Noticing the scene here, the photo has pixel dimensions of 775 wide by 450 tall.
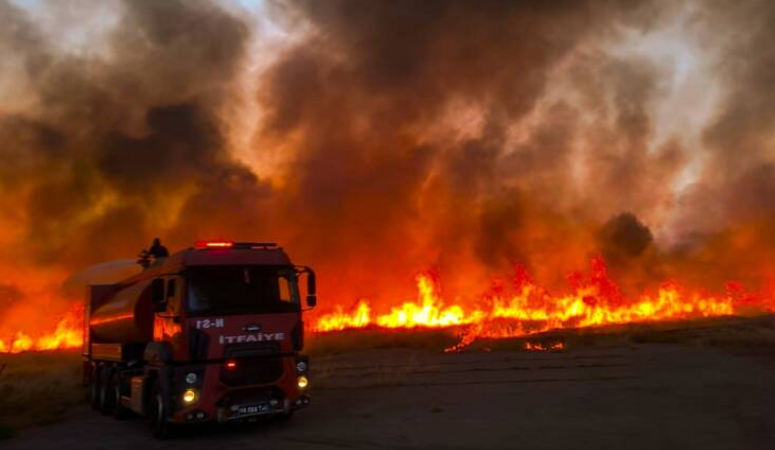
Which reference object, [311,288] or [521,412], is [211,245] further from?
[521,412]

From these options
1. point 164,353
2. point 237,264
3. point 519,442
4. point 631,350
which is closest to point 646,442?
point 519,442

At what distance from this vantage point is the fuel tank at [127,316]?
15547 mm

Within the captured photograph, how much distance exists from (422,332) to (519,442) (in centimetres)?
3639

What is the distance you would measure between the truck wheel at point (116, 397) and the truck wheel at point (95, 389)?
1.50 meters

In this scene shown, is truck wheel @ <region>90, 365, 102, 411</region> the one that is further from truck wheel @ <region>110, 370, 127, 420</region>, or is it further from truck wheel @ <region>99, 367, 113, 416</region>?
truck wheel @ <region>110, 370, 127, 420</region>

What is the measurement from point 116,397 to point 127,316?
105 inches

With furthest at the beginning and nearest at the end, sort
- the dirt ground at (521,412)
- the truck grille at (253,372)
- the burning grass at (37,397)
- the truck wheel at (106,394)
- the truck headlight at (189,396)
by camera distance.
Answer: the burning grass at (37,397)
the truck wheel at (106,394)
the truck grille at (253,372)
the truck headlight at (189,396)
the dirt ground at (521,412)

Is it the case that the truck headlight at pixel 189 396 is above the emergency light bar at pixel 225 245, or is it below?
below

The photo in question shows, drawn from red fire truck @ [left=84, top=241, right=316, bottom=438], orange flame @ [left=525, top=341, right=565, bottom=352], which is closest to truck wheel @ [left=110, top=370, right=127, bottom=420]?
red fire truck @ [left=84, top=241, right=316, bottom=438]

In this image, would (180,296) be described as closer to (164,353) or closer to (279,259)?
(164,353)

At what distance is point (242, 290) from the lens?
13273 millimetres

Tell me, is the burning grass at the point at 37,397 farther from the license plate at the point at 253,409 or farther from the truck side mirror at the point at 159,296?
the license plate at the point at 253,409

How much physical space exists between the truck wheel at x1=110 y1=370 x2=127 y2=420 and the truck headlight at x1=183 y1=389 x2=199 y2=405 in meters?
5.27

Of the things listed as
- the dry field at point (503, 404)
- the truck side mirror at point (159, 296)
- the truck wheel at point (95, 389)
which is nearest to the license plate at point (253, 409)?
the dry field at point (503, 404)
